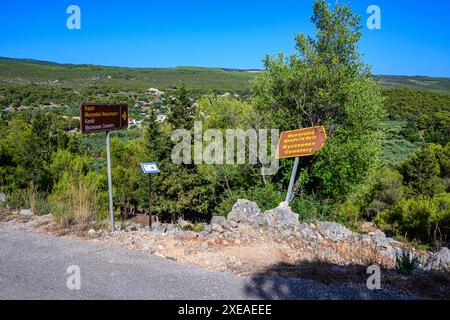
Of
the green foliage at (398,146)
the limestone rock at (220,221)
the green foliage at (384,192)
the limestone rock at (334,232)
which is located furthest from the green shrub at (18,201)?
the green foliage at (398,146)

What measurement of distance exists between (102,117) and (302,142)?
5.07 m

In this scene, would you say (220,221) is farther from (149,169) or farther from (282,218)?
(149,169)

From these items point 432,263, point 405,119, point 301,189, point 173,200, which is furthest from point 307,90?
point 405,119

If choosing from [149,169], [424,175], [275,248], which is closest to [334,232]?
[275,248]

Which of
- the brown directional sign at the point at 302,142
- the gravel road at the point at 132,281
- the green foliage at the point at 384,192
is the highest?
the brown directional sign at the point at 302,142

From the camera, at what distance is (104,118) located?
23.8 ft

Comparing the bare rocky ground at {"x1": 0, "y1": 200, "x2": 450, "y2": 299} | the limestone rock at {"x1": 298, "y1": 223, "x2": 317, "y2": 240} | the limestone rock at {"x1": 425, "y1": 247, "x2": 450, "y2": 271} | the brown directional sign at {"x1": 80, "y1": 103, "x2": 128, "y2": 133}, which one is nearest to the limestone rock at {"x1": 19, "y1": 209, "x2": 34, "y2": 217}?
the bare rocky ground at {"x1": 0, "y1": 200, "x2": 450, "y2": 299}

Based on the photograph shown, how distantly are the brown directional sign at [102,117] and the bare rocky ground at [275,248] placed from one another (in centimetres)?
216

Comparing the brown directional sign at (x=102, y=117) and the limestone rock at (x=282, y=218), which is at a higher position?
the brown directional sign at (x=102, y=117)

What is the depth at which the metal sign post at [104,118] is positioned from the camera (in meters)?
6.80

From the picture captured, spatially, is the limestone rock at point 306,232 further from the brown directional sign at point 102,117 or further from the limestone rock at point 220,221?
the brown directional sign at point 102,117

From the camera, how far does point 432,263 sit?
625cm
